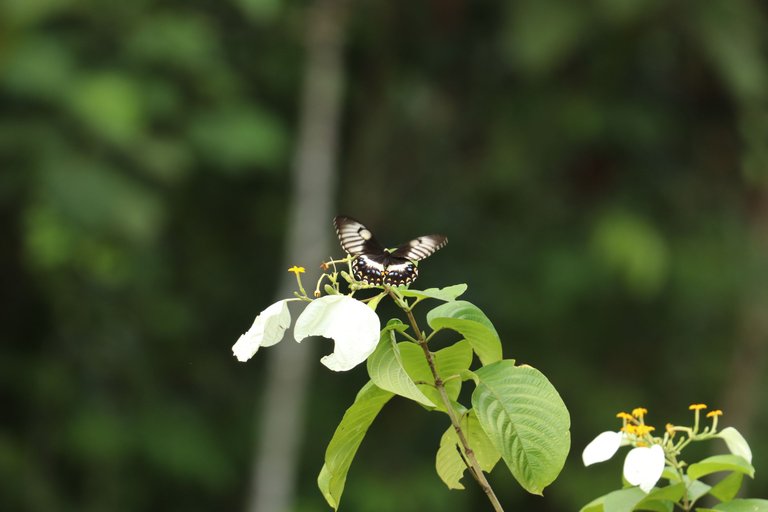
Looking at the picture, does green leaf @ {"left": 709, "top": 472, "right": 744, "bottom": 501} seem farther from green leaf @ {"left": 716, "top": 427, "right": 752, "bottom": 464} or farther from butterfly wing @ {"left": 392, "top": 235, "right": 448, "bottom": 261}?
butterfly wing @ {"left": 392, "top": 235, "right": 448, "bottom": 261}

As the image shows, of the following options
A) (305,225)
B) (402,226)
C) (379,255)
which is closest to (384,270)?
(379,255)

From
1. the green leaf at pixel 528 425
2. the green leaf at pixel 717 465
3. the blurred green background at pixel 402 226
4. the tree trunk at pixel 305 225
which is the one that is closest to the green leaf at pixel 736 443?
the green leaf at pixel 717 465

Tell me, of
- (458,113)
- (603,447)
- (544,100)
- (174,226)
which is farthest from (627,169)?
(603,447)

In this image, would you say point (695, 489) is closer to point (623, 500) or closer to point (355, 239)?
point (623, 500)

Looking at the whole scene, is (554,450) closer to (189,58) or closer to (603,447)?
(603,447)

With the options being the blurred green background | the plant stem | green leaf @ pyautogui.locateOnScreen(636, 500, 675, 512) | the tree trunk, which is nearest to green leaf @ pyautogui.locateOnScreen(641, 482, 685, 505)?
green leaf @ pyautogui.locateOnScreen(636, 500, 675, 512)
